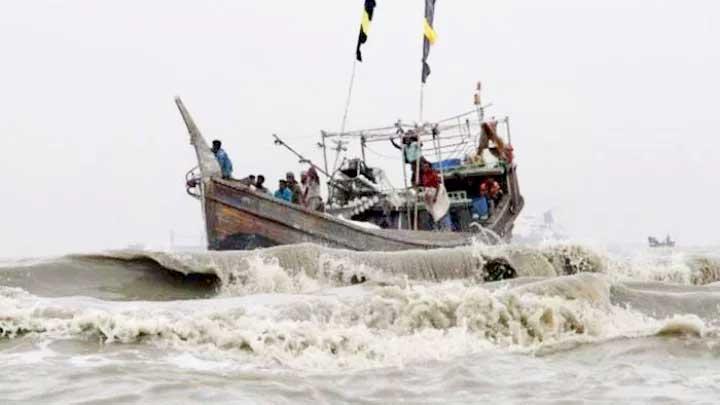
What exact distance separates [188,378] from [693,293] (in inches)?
268

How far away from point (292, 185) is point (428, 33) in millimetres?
4150

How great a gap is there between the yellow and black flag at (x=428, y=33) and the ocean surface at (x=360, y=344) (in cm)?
825

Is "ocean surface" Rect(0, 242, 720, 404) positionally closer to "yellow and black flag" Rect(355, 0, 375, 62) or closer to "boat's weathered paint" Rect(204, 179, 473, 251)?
"boat's weathered paint" Rect(204, 179, 473, 251)

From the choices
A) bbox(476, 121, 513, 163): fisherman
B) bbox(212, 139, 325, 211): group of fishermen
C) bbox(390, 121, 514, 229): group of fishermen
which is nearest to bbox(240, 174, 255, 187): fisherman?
bbox(212, 139, 325, 211): group of fishermen

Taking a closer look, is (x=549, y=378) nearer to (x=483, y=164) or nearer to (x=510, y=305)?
(x=510, y=305)

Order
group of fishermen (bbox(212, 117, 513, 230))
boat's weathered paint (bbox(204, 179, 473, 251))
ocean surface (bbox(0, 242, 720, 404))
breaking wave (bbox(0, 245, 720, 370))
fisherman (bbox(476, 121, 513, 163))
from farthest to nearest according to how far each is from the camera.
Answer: fisherman (bbox(476, 121, 513, 163)), group of fishermen (bbox(212, 117, 513, 230)), boat's weathered paint (bbox(204, 179, 473, 251)), breaking wave (bbox(0, 245, 720, 370)), ocean surface (bbox(0, 242, 720, 404))

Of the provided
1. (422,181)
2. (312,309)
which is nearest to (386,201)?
(422,181)

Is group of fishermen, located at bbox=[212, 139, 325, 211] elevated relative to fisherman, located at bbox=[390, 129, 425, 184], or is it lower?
lower

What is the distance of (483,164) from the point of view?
20.3 m

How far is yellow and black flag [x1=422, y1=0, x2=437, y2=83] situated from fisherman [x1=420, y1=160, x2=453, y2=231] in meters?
1.93

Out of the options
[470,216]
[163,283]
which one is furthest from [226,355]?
[470,216]

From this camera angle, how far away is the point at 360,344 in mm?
6797

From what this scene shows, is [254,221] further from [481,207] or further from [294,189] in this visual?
[481,207]

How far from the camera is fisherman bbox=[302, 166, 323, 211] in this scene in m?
17.9
